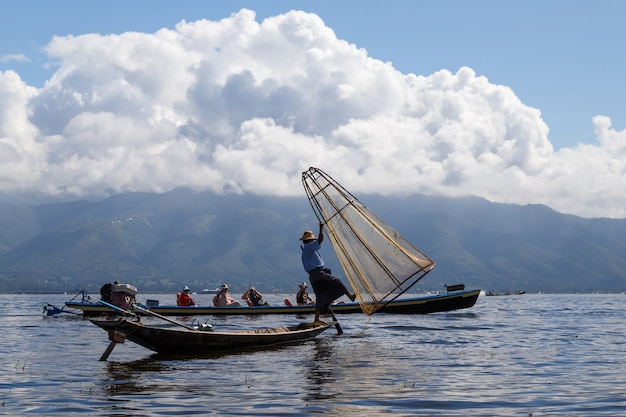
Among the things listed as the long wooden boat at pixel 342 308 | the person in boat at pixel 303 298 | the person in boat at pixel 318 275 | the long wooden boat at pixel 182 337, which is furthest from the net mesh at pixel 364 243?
the person in boat at pixel 303 298

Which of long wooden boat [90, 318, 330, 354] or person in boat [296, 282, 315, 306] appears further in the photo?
person in boat [296, 282, 315, 306]

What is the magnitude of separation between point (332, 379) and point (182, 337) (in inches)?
222

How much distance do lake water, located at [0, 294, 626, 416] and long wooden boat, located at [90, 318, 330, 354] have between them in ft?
1.49

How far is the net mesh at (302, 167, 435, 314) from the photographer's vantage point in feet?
93.4

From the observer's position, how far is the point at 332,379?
17.4m

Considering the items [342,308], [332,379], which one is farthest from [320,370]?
[342,308]

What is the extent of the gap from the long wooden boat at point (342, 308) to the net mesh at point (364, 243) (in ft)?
41.7

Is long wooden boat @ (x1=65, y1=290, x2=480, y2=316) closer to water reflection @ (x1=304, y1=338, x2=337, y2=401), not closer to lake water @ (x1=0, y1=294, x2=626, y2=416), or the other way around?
lake water @ (x1=0, y1=294, x2=626, y2=416)

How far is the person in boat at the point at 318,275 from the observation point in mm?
26984

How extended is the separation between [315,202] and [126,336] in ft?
37.1

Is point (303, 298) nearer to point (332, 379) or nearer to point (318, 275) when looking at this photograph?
point (318, 275)

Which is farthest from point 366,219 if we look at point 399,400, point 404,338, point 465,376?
point 399,400

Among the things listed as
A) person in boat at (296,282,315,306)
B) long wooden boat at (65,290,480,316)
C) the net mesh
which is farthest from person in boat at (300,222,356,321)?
person in boat at (296,282,315,306)

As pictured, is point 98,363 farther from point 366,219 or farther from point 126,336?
point 366,219
